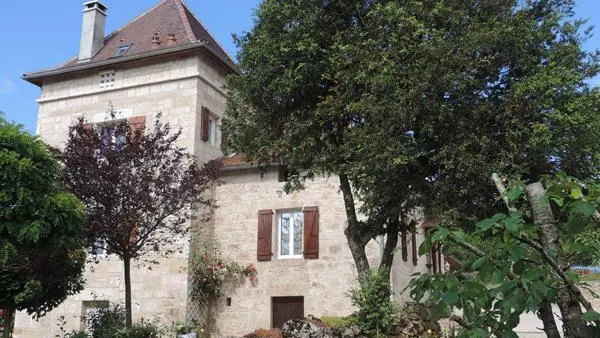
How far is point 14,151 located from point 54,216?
1203mm

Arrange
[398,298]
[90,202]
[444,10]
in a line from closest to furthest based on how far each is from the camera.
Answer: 1. [444,10]
2. [90,202]
3. [398,298]

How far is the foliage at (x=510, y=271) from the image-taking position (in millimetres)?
1969

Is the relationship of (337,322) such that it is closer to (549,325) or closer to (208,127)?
(208,127)

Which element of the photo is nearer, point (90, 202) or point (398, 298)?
point (90, 202)

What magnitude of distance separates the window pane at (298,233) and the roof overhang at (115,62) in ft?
17.1

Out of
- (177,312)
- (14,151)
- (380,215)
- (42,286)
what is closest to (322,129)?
(380,215)

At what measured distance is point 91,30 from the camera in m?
20.8

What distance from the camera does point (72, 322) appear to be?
18.3 m

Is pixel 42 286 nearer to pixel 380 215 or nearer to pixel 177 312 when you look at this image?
pixel 177 312

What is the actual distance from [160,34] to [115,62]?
2.05 metres

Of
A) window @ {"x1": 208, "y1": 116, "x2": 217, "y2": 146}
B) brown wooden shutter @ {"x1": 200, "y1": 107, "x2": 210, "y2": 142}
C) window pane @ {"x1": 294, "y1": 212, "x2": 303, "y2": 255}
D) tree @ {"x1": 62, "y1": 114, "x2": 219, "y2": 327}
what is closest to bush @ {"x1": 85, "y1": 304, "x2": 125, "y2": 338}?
tree @ {"x1": 62, "y1": 114, "x2": 219, "y2": 327}

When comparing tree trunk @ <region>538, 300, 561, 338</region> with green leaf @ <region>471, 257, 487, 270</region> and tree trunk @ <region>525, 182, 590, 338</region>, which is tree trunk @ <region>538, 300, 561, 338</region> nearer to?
tree trunk @ <region>525, 182, 590, 338</region>

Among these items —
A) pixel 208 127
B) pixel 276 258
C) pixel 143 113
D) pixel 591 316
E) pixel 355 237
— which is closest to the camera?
pixel 591 316

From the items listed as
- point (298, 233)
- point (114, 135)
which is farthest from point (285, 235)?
point (114, 135)
